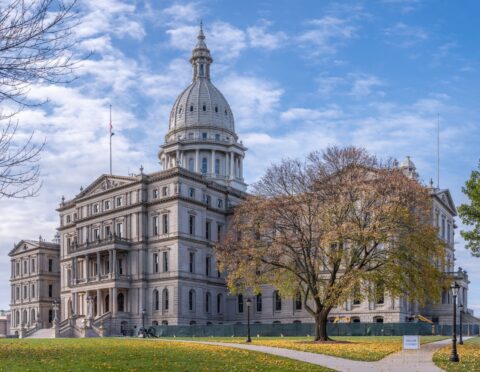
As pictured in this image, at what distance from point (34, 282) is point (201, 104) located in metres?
44.3

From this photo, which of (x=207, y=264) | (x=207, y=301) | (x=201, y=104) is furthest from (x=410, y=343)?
(x=201, y=104)

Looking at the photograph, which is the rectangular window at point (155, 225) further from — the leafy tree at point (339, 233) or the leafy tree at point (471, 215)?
the leafy tree at point (471, 215)

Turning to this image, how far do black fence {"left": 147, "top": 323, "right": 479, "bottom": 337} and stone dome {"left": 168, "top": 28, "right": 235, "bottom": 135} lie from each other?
167ft

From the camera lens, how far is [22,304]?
12075 cm

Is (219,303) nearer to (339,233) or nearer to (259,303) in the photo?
(259,303)

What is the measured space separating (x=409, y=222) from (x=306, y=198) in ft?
28.4

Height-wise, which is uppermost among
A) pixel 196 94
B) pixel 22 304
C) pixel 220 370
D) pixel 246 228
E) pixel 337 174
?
pixel 196 94

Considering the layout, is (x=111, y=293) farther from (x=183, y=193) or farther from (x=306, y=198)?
(x=306, y=198)

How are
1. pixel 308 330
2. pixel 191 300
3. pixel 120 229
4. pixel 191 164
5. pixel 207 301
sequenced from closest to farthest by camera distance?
pixel 308 330 → pixel 191 300 → pixel 207 301 → pixel 120 229 → pixel 191 164

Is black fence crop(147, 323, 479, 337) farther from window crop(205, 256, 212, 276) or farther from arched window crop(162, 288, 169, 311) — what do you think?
window crop(205, 256, 212, 276)

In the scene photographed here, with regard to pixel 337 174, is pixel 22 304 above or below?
below

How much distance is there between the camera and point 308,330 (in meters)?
66.4

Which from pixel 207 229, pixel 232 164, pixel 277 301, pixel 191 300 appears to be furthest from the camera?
pixel 232 164

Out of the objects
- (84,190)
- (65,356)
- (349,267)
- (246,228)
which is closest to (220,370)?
(65,356)
